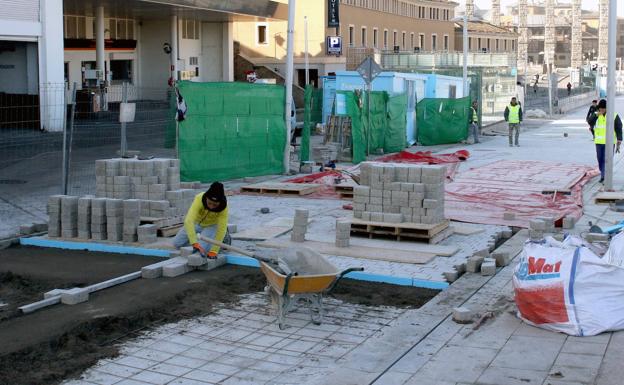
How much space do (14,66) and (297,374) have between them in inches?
1054

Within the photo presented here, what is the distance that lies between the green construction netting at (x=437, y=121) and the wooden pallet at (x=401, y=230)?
20.1m

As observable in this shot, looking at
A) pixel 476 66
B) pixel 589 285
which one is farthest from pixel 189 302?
pixel 476 66

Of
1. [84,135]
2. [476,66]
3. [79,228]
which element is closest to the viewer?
[79,228]

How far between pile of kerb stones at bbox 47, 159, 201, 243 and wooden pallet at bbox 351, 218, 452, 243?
2.86 m

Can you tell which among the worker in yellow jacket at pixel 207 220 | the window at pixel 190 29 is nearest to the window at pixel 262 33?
the window at pixel 190 29

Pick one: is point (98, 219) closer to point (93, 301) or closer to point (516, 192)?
point (93, 301)

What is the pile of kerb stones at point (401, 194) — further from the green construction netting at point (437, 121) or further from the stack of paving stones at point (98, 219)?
the green construction netting at point (437, 121)

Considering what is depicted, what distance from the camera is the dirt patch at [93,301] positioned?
8055 mm

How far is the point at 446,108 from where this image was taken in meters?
34.1

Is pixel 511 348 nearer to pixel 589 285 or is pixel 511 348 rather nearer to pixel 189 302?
pixel 589 285

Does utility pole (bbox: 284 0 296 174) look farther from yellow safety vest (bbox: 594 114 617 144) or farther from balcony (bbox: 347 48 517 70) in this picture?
balcony (bbox: 347 48 517 70)

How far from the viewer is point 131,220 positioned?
518 inches

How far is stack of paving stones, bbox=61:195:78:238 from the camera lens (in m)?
13.5

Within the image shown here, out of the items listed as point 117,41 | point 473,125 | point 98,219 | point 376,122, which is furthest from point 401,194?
point 117,41
